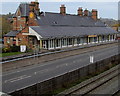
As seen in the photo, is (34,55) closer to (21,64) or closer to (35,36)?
(21,64)

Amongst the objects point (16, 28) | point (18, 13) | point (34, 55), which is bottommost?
point (34, 55)

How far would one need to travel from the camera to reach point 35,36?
35.9m

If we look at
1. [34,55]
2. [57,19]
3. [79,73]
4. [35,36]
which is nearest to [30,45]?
[35,36]

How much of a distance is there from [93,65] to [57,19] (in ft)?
80.4

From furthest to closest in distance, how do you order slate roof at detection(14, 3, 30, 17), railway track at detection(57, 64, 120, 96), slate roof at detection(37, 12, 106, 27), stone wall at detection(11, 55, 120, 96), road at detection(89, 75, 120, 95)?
slate roof at detection(14, 3, 30, 17) < slate roof at detection(37, 12, 106, 27) < road at detection(89, 75, 120, 95) < railway track at detection(57, 64, 120, 96) < stone wall at detection(11, 55, 120, 96)

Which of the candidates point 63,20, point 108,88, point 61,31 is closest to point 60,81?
point 108,88

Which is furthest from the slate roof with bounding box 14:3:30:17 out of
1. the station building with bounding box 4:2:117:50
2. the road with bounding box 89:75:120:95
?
the road with bounding box 89:75:120:95

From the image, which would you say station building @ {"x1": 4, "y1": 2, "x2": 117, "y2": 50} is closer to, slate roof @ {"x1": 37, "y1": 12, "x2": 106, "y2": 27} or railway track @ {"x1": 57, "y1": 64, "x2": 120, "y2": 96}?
slate roof @ {"x1": 37, "y1": 12, "x2": 106, "y2": 27}

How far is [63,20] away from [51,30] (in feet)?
27.3

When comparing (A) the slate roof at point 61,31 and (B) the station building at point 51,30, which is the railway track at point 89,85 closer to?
(B) the station building at point 51,30

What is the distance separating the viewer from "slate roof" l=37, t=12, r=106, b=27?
40.2m

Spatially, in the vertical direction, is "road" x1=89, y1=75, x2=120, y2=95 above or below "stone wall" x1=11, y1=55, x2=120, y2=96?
below

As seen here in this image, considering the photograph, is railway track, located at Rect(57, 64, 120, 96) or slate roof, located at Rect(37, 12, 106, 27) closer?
railway track, located at Rect(57, 64, 120, 96)

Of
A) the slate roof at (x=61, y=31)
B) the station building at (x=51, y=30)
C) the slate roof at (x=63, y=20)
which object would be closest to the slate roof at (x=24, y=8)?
the station building at (x=51, y=30)
